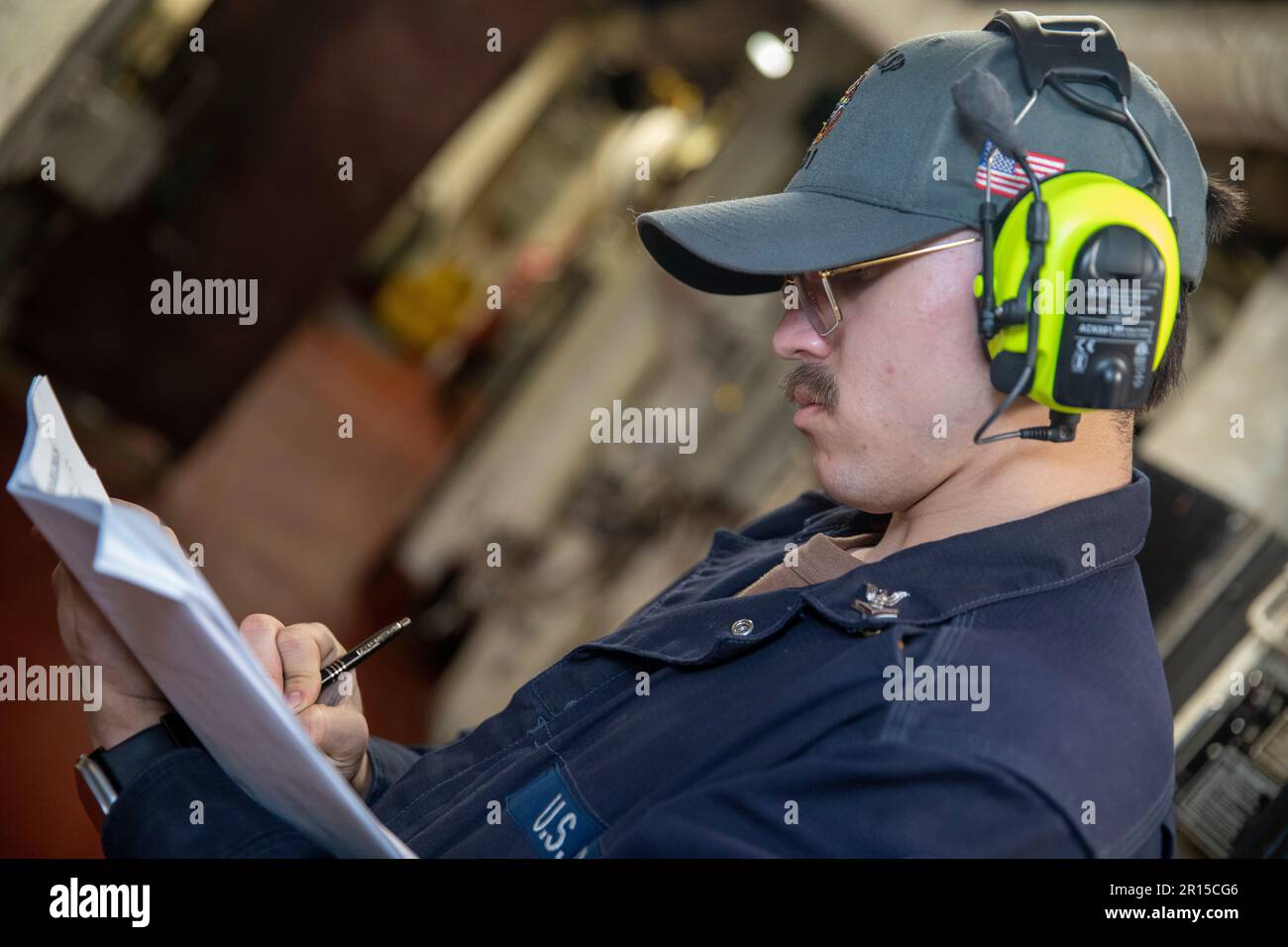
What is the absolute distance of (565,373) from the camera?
6.82 metres

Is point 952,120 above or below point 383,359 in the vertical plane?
below

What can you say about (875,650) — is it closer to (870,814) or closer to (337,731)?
(870,814)

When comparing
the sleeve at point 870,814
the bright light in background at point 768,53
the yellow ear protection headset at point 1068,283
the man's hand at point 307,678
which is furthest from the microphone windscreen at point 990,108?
the bright light in background at point 768,53

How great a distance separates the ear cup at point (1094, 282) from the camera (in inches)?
54.2

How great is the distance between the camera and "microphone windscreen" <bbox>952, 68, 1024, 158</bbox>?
4.55ft

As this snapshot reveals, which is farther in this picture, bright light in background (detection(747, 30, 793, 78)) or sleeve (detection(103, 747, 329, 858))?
bright light in background (detection(747, 30, 793, 78))

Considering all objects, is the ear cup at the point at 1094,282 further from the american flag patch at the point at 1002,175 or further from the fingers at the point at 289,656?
the fingers at the point at 289,656

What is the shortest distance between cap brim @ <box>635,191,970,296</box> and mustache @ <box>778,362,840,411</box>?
17 cm

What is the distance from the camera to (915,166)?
1.49 metres

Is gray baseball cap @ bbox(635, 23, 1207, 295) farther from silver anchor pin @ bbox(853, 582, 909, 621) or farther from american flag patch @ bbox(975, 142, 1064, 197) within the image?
silver anchor pin @ bbox(853, 582, 909, 621)

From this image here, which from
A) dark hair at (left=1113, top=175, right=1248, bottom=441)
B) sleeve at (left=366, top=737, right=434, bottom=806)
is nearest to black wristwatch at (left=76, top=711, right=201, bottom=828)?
sleeve at (left=366, top=737, right=434, bottom=806)

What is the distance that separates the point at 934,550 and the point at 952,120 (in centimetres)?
55

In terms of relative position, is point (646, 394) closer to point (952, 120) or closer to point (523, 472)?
point (523, 472)
